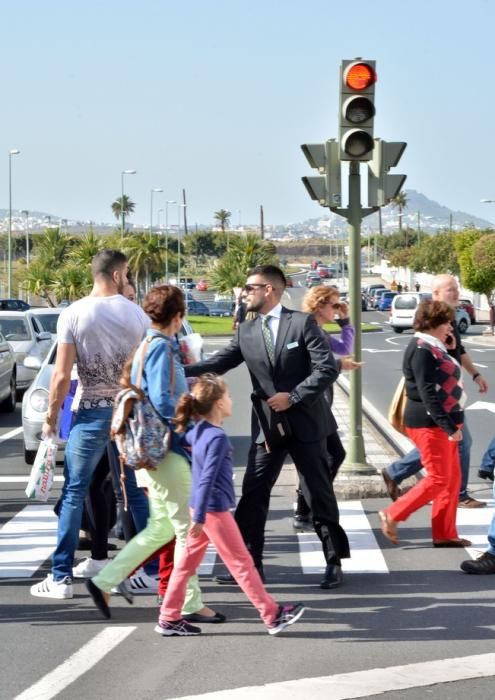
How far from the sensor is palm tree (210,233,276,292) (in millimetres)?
85000

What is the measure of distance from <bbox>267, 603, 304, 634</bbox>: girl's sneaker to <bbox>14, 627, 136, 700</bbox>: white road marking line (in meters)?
0.72

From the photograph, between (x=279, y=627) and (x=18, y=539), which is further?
(x=18, y=539)

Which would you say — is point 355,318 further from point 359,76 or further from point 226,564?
point 226,564

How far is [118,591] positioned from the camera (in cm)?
702

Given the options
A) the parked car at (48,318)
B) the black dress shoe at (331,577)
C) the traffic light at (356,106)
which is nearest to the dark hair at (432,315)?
the black dress shoe at (331,577)

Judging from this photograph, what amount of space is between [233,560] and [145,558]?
1.79 feet

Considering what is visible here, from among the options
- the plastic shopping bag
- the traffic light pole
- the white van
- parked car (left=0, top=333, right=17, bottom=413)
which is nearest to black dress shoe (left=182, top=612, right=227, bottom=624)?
the plastic shopping bag

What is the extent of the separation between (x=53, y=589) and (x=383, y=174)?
202 inches

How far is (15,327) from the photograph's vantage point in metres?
22.9

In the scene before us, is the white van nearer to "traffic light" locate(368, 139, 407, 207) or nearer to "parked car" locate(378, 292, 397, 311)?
"parked car" locate(378, 292, 397, 311)

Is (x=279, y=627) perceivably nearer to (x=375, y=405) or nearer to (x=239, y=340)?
(x=239, y=340)

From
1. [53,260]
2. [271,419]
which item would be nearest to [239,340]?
[271,419]

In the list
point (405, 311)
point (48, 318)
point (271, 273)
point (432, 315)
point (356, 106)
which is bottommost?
point (405, 311)

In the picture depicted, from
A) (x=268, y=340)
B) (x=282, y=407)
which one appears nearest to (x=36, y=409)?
(x=268, y=340)
